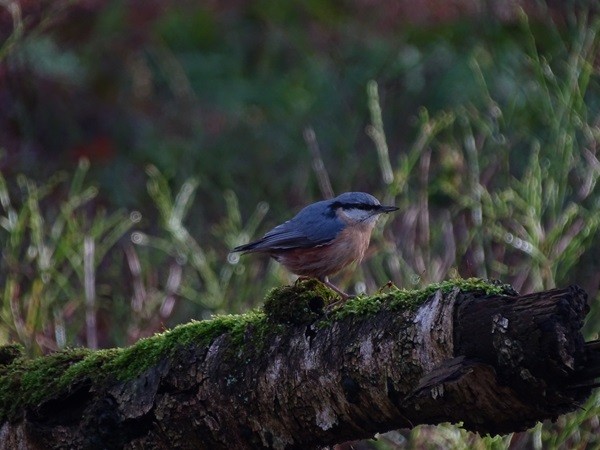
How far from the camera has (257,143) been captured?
10.7 meters

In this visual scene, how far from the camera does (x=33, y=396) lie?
3.30 metres

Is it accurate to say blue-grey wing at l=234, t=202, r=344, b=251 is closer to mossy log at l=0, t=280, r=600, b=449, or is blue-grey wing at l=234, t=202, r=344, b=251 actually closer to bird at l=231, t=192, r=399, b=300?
bird at l=231, t=192, r=399, b=300

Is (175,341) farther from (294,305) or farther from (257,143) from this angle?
(257,143)

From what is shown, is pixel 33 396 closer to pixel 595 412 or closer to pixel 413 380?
pixel 413 380

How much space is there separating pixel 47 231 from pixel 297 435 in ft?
16.6

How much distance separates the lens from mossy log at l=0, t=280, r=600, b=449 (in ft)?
7.92

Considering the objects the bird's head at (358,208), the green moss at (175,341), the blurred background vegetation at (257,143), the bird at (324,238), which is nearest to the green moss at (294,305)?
the green moss at (175,341)

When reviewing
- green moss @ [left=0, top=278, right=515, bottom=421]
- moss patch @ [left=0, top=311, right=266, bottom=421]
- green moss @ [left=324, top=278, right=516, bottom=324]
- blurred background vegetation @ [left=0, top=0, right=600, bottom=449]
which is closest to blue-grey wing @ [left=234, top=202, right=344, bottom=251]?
blurred background vegetation @ [left=0, top=0, right=600, bottom=449]

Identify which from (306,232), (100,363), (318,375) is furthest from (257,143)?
(318,375)

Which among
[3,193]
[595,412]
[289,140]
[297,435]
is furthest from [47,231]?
[297,435]

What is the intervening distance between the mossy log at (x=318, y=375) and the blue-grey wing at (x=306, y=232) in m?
1.56

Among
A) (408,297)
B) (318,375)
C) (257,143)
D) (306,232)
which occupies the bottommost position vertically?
(257,143)

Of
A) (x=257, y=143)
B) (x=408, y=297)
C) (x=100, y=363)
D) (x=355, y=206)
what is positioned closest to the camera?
(x=408, y=297)

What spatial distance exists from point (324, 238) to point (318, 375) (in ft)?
6.59
